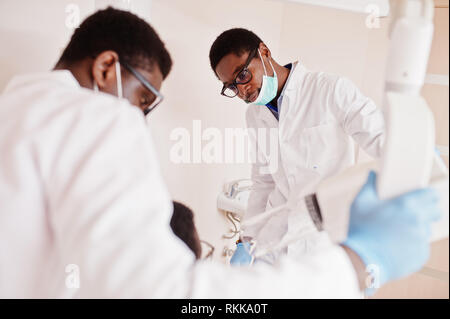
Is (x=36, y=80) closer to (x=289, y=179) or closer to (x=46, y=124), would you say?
(x=46, y=124)

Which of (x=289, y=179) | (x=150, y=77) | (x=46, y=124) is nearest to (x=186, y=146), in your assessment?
(x=289, y=179)

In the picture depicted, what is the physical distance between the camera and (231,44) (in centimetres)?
149

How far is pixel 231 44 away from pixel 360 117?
605mm

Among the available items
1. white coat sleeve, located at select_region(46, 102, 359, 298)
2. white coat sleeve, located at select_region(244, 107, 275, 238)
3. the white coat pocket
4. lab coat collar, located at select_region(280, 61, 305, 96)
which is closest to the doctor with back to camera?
white coat sleeve, located at select_region(46, 102, 359, 298)

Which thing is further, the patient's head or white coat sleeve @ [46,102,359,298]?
the patient's head

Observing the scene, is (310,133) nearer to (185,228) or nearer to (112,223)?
(185,228)

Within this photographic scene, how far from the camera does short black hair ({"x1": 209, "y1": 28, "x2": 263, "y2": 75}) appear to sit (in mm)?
1481

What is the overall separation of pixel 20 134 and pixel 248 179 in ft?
5.12

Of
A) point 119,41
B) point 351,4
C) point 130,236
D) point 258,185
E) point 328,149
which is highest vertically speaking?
point 351,4

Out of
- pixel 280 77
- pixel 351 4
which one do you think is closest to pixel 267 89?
pixel 280 77

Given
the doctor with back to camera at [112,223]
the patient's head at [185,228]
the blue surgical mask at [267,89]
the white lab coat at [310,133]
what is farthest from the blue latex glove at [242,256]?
the doctor with back to camera at [112,223]

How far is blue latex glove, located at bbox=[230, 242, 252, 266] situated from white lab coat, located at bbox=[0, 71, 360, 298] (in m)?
1.04

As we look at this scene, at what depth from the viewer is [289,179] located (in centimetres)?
153

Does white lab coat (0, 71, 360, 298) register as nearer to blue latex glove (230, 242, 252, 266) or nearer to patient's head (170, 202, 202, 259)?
patient's head (170, 202, 202, 259)
